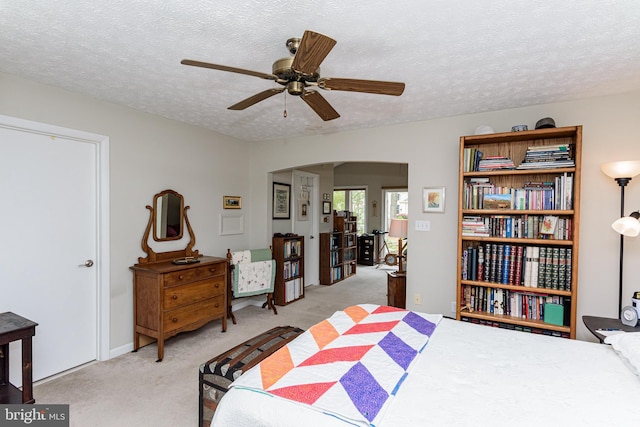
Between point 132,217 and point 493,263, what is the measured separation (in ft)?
11.7

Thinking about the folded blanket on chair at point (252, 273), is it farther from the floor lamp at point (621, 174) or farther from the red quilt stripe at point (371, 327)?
the floor lamp at point (621, 174)

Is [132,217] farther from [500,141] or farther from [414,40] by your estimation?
[500,141]

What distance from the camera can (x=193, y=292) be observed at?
328 centimetres

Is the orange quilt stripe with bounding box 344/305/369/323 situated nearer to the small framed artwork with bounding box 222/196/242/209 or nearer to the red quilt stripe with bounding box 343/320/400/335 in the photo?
the red quilt stripe with bounding box 343/320/400/335

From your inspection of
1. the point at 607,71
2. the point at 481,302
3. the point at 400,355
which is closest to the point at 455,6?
the point at 607,71

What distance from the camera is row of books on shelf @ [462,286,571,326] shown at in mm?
2799

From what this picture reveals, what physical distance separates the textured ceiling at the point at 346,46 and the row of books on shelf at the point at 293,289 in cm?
280

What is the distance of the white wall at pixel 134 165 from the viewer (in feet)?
8.59

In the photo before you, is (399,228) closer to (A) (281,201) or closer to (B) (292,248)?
(B) (292,248)

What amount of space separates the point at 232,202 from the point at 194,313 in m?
1.66

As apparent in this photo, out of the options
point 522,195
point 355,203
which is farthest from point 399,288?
point 355,203

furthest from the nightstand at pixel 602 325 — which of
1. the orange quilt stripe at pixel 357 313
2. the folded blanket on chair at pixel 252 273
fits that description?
the folded blanket on chair at pixel 252 273

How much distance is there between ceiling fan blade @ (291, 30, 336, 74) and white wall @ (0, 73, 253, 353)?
92.8 inches

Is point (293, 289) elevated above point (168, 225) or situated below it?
below
